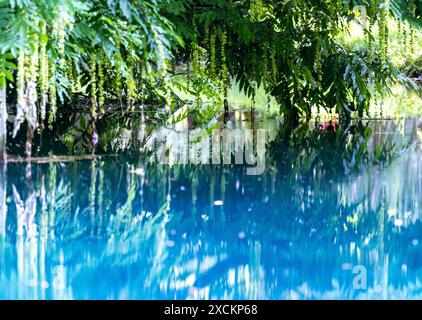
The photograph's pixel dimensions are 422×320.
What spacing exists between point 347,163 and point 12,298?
15.7 ft

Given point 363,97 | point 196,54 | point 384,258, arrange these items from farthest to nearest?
point 363,97, point 196,54, point 384,258

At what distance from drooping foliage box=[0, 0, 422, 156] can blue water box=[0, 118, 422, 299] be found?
66cm

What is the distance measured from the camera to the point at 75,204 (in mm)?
5027

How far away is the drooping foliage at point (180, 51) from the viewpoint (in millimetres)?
4738

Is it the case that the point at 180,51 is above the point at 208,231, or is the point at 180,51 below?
above

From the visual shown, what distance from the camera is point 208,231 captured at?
4281 millimetres

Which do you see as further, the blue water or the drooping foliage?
the drooping foliage

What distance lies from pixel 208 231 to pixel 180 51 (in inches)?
198

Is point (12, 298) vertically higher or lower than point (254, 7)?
lower

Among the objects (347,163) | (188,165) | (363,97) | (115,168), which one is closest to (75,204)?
(115,168)

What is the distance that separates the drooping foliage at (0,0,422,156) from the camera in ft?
15.5

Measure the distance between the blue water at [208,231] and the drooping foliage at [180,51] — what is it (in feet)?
2.16

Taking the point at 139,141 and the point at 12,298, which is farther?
the point at 139,141
